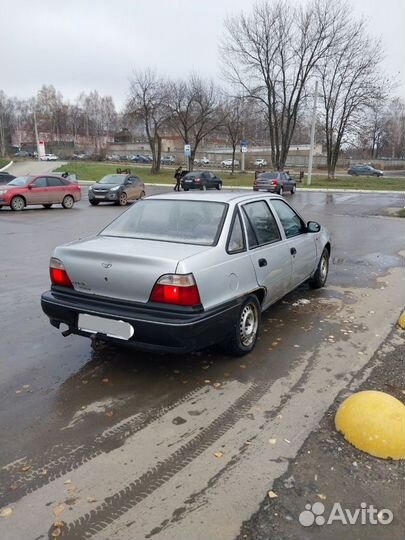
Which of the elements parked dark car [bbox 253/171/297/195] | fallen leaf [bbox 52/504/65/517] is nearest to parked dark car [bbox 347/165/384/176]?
parked dark car [bbox 253/171/297/195]

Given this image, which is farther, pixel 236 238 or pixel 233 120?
pixel 233 120

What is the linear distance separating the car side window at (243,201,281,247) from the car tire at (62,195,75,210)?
16490 millimetres

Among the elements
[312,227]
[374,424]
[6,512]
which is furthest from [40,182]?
[374,424]

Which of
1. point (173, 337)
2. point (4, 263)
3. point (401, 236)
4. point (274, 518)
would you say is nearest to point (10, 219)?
point (4, 263)

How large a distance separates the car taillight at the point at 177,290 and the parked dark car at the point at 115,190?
18.8m

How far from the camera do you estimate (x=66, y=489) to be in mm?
2545

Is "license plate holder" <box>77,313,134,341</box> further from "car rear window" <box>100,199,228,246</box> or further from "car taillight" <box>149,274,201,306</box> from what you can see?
A: "car rear window" <box>100,199,228,246</box>

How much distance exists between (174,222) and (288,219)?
1.81 metres

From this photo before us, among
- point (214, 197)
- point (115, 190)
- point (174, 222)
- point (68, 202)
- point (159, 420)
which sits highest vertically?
point (214, 197)

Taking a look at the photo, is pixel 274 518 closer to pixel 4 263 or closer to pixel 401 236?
pixel 4 263

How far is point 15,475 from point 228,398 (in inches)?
64.9

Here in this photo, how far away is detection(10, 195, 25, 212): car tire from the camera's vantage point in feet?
59.7

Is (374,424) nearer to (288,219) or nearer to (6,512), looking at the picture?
(6,512)

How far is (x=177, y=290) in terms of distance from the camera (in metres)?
3.46
